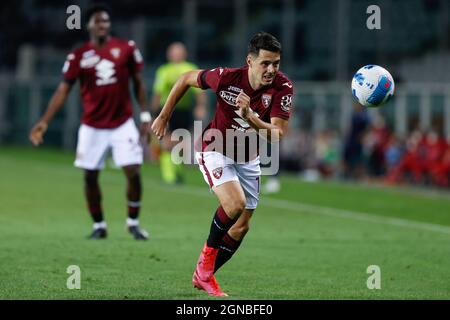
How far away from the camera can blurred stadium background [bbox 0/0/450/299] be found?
1045 cm


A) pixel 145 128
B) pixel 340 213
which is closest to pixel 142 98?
pixel 145 128

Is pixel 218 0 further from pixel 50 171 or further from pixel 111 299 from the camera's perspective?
pixel 111 299

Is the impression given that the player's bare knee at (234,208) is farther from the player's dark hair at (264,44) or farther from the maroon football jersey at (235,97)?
the player's dark hair at (264,44)

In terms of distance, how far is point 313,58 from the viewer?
112ft

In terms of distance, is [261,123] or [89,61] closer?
[261,123]

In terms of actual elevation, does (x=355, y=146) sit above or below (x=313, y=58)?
below

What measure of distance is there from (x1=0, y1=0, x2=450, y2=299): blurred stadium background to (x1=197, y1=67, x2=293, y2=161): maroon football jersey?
1325mm

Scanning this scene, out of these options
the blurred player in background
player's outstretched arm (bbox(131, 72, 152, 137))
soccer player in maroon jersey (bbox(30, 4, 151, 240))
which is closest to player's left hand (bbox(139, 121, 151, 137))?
player's outstretched arm (bbox(131, 72, 152, 137))

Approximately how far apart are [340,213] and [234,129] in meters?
8.49

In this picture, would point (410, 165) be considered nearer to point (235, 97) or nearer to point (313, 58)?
point (313, 58)

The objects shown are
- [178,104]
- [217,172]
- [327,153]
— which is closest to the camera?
[217,172]

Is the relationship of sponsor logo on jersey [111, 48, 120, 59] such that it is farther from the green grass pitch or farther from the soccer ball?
the soccer ball

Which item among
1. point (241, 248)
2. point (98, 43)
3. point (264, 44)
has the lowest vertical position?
point (241, 248)

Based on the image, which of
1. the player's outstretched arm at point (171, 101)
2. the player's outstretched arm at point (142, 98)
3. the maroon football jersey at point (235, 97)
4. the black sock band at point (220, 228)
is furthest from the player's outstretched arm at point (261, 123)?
the player's outstretched arm at point (142, 98)
